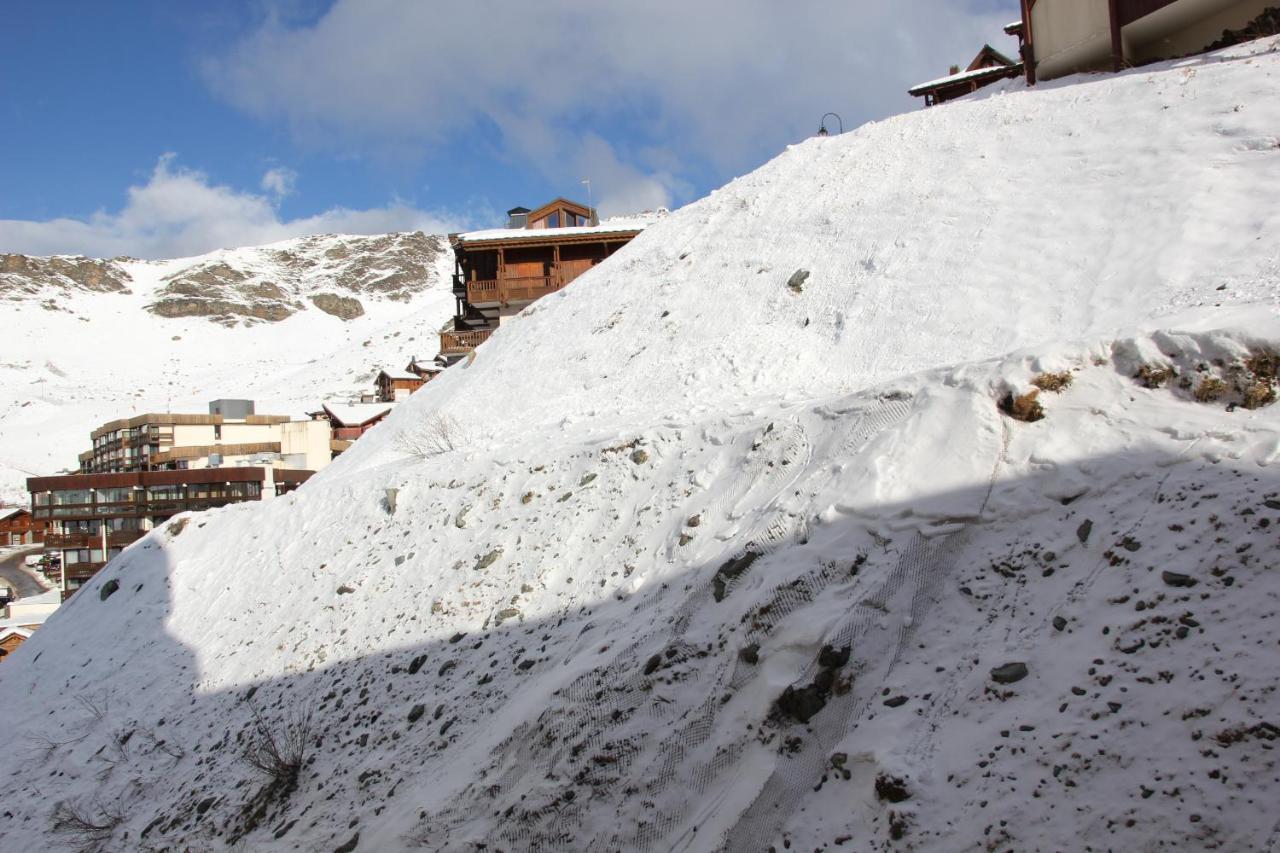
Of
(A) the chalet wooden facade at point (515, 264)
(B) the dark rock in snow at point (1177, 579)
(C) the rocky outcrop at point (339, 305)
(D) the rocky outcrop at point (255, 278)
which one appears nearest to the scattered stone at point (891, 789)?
(B) the dark rock in snow at point (1177, 579)

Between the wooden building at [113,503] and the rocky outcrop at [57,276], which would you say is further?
the rocky outcrop at [57,276]

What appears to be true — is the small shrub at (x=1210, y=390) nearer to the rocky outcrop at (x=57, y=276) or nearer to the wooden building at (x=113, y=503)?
the wooden building at (x=113, y=503)

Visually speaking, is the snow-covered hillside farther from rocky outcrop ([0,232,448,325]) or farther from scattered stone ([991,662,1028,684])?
scattered stone ([991,662,1028,684])

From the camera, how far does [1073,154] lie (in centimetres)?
1628

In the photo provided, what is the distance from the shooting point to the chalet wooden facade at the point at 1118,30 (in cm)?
1905

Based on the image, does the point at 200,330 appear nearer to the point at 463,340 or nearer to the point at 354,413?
the point at 354,413

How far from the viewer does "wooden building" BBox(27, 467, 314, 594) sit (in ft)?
117

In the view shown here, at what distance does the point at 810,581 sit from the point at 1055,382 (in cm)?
298

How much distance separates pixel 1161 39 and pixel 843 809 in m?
24.1

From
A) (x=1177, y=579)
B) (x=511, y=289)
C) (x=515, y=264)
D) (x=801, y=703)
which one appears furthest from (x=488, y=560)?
(x=515, y=264)

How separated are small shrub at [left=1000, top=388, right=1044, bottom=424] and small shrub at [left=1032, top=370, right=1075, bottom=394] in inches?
3.7

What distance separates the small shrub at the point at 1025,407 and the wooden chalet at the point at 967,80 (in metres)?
35.1

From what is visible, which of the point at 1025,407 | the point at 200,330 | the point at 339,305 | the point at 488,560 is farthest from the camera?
the point at 339,305

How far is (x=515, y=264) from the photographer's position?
115ft
